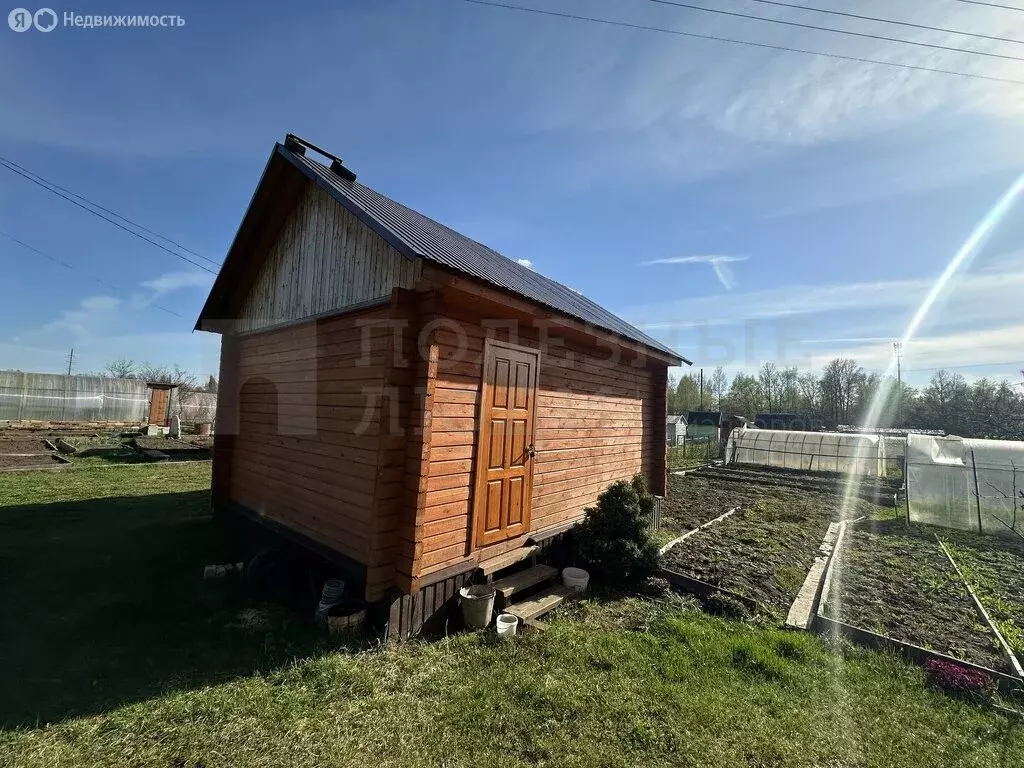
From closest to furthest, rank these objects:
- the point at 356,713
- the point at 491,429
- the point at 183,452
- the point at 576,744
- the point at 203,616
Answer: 1. the point at 576,744
2. the point at 356,713
3. the point at 203,616
4. the point at 491,429
5. the point at 183,452

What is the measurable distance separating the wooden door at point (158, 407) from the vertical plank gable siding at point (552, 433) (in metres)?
26.6

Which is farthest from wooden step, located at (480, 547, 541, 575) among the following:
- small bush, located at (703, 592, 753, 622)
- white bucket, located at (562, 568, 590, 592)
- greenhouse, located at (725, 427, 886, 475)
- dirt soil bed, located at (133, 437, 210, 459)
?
greenhouse, located at (725, 427, 886, 475)

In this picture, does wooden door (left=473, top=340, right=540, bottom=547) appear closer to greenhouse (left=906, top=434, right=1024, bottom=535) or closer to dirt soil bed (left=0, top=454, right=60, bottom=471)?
greenhouse (left=906, top=434, right=1024, bottom=535)

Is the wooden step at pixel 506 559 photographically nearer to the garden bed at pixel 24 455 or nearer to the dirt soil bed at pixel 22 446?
the garden bed at pixel 24 455

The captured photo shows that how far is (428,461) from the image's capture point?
15.0ft

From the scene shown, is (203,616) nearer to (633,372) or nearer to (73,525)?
(73,525)

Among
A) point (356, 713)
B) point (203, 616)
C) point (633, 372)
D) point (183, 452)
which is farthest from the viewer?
point (183, 452)

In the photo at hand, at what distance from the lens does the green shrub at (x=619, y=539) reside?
19.5 ft

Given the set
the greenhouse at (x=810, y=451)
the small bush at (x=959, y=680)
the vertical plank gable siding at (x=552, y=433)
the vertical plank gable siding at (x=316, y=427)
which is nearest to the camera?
the small bush at (x=959, y=680)

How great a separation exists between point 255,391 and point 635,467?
7.53 m

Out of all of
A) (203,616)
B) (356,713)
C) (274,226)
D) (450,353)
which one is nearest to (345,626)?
(356,713)

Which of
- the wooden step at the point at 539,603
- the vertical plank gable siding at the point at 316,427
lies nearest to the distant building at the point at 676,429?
the wooden step at the point at 539,603

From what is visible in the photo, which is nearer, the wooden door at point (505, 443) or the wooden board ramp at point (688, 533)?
the wooden door at point (505, 443)

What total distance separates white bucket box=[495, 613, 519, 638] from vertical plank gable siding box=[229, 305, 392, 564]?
4.99 feet
